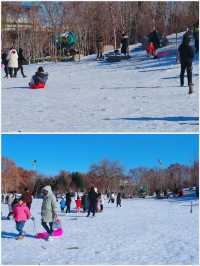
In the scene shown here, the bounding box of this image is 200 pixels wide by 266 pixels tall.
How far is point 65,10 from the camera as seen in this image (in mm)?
36094

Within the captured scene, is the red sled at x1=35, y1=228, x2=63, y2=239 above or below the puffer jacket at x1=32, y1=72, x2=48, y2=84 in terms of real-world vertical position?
below

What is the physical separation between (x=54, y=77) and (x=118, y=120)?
10.9 m

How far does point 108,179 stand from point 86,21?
62.9 feet

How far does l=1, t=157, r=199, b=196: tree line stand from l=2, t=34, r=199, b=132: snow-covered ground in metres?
13.0

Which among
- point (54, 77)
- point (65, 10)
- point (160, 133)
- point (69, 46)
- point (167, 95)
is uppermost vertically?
point (65, 10)

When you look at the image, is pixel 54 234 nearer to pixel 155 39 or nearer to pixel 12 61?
pixel 12 61

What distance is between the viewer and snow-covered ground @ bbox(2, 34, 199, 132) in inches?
461

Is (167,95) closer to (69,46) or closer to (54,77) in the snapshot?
(54,77)

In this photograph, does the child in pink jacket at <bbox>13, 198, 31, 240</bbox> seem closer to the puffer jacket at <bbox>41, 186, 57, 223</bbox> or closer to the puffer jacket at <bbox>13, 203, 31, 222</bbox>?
the puffer jacket at <bbox>13, 203, 31, 222</bbox>

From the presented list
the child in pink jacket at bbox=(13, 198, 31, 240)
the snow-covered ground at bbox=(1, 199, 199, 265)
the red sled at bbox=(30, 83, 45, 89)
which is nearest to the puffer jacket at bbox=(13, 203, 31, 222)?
the child in pink jacket at bbox=(13, 198, 31, 240)

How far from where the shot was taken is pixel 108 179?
50.9 meters

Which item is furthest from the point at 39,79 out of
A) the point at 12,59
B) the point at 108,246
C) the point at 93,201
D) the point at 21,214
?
the point at 108,246

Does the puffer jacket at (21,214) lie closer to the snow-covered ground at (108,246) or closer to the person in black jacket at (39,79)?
the snow-covered ground at (108,246)

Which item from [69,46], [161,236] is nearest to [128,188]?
[69,46]
